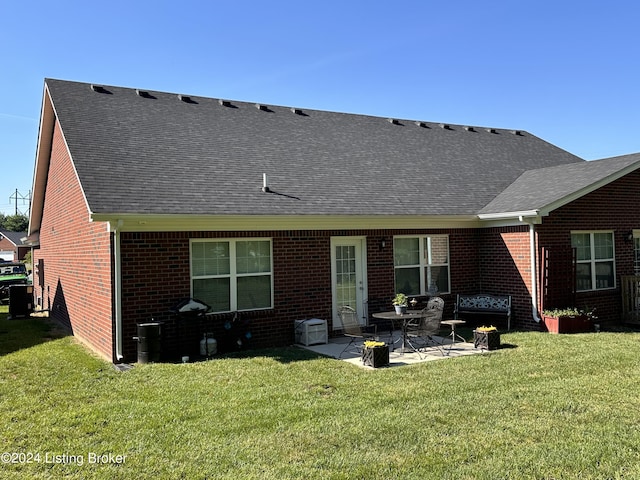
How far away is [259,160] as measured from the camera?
12.9m

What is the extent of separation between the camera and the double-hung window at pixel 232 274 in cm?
1029

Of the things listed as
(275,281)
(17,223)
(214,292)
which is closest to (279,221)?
(275,281)

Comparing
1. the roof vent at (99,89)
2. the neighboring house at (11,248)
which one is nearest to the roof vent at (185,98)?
the roof vent at (99,89)

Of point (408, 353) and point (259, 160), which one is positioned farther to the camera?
point (259, 160)

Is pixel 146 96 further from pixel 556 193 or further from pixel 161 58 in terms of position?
pixel 556 193

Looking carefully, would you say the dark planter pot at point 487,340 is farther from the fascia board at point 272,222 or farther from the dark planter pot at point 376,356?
the fascia board at point 272,222

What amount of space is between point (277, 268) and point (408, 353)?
130 inches

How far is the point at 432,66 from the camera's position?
1569 centimetres

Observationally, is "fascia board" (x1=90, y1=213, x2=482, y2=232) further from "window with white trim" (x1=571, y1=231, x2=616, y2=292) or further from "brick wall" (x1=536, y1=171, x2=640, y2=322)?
"window with white trim" (x1=571, y1=231, x2=616, y2=292)

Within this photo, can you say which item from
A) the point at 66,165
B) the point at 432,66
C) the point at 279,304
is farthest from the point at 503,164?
the point at 66,165

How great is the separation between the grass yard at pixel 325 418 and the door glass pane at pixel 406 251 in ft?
12.9

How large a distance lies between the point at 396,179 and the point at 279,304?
17.2 feet

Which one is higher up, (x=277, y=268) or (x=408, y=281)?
(x=277, y=268)

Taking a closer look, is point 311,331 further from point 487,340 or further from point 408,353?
point 487,340
